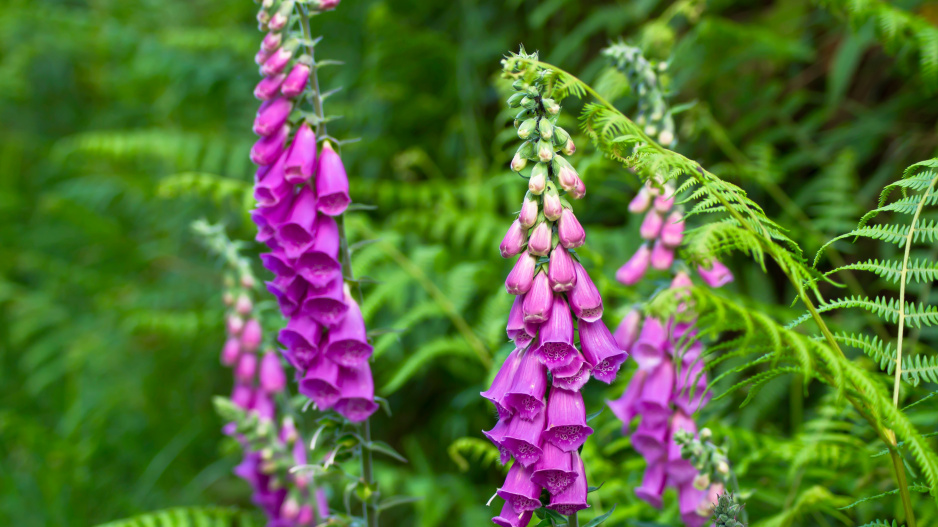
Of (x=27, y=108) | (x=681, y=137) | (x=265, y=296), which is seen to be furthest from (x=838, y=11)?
(x=27, y=108)

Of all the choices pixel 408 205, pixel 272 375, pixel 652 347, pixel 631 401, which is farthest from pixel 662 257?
pixel 408 205

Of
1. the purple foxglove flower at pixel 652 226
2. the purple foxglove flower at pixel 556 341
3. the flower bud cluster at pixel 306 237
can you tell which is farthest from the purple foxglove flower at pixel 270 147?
the purple foxglove flower at pixel 652 226

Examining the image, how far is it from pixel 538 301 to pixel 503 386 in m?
0.14

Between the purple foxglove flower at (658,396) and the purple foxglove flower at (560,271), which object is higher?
the purple foxglove flower at (560,271)

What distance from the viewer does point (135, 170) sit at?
14.1 feet

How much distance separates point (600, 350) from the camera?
90 cm

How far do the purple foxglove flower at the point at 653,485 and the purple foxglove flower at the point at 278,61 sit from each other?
37.7 inches

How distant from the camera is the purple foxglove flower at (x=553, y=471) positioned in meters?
0.85

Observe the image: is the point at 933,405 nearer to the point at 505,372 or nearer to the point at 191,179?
the point at 505,372

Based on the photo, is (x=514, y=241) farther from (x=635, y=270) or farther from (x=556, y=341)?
(x=635, y=270)

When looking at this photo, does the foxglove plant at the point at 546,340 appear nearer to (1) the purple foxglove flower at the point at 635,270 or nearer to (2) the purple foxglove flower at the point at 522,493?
(2) the purple foxglove flower at the point at 522,493

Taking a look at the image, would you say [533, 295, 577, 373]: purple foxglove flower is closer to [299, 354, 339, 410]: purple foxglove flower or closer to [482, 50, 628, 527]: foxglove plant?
[482, 50, 628, 527]: foxglove plant

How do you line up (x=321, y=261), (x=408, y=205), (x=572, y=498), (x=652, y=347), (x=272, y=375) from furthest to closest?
(x=408, y=205), (x=272, y=375), (x=652, y=347), (x=321, y=261), (x=572, y=498)

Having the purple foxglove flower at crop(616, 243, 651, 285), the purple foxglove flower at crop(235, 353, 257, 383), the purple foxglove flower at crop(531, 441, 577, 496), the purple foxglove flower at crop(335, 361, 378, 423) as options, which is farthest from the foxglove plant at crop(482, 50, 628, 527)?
the purple foxglove flower at crop(235, 353, 257, 383)
